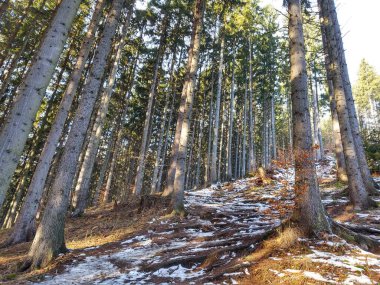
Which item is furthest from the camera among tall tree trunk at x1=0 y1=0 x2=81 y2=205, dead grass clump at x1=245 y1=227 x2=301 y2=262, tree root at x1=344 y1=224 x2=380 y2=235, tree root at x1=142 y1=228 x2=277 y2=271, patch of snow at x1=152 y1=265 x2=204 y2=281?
tree root at x1=344 y1=224 x2=380 y2=235

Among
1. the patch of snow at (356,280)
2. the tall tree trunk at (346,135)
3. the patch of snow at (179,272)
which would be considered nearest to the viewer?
the patch of snow at (356,280)

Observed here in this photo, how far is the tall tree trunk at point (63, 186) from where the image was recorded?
586cm

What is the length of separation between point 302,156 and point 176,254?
10.8 feet

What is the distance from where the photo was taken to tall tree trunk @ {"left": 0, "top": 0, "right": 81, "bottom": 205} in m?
3.14

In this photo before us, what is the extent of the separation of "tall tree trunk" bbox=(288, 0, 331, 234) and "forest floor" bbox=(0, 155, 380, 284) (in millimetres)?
342

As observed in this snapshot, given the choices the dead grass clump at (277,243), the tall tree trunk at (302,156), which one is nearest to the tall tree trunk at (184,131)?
the dead grass clump at (277,243)

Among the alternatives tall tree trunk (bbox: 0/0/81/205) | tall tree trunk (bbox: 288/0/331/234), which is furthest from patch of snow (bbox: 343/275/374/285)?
tall tree trunk (bbox: 0/0/81/205)

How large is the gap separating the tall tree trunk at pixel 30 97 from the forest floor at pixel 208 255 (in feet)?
8.96

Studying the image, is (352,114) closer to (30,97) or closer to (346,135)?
(346,135)

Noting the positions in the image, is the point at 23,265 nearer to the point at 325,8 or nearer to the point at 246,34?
the point at 325,8

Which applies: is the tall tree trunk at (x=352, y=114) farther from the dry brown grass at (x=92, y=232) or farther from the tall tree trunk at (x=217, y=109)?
the tall tree trunk at (x=217, y=109)

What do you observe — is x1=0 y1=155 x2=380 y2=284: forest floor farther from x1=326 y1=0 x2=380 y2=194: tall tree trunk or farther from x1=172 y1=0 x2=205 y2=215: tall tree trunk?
x1=326 y1=0 x2=380 y2=194: tall tree trunk

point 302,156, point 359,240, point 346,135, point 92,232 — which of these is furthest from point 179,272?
point 346,135

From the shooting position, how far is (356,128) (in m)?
10.5
